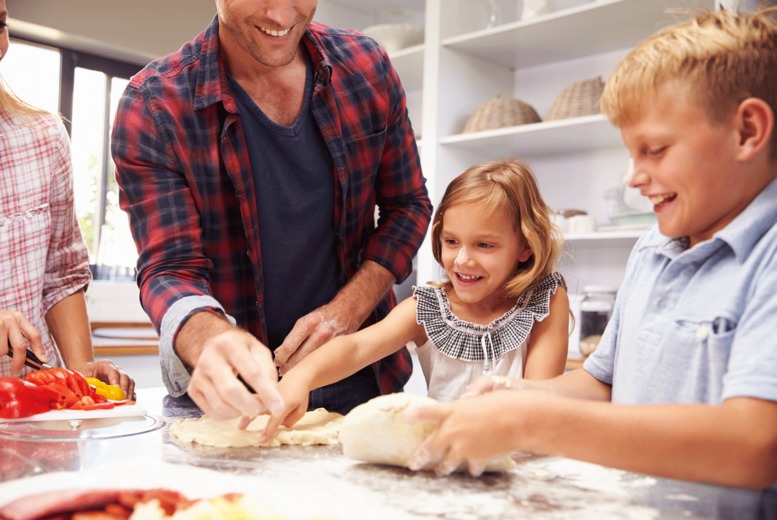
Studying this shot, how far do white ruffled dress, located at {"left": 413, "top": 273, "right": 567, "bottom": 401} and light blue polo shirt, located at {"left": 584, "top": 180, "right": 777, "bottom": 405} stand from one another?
0.37m

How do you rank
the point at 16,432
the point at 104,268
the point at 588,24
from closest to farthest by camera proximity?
the point at 16,432, the point at 588,24, the point at 104,268

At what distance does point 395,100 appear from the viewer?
1521 millimetres

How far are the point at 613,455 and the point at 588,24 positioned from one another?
224 cm

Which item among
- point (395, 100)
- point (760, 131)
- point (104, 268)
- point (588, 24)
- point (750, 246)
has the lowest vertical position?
point (104, 268)

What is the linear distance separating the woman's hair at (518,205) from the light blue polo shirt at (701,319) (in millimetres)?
368

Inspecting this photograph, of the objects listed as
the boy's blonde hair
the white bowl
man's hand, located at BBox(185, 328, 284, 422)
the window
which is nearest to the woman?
man's hand, located at BBox(185, 328, 284, 422)

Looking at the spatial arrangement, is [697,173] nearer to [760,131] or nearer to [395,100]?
[760,131]

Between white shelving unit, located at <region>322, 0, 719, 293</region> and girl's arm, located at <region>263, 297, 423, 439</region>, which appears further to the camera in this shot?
white shelving unit, located at <region>322, 0, 719, 293</region>

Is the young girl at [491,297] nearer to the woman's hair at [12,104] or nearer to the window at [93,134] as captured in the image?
the woman's hair at [12,104]

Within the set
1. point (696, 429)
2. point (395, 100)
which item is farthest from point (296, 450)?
point (395, 100)

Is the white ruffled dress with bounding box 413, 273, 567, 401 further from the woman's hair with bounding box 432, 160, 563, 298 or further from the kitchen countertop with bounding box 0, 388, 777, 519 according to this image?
the kitchen countertop with bounding box 0, 388, 777, 519

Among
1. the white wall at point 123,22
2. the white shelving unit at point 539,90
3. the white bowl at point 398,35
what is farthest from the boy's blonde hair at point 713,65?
the white wall at point 123,22

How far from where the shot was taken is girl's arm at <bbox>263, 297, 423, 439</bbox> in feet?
3.28

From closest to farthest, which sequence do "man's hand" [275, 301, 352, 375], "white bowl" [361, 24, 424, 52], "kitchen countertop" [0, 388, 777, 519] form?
"kitchen countertop" [0, 388, 777, 519] → "man's hand" [275, 301, 352, 375] → "white bowl" [361, 24, 424, 52]
